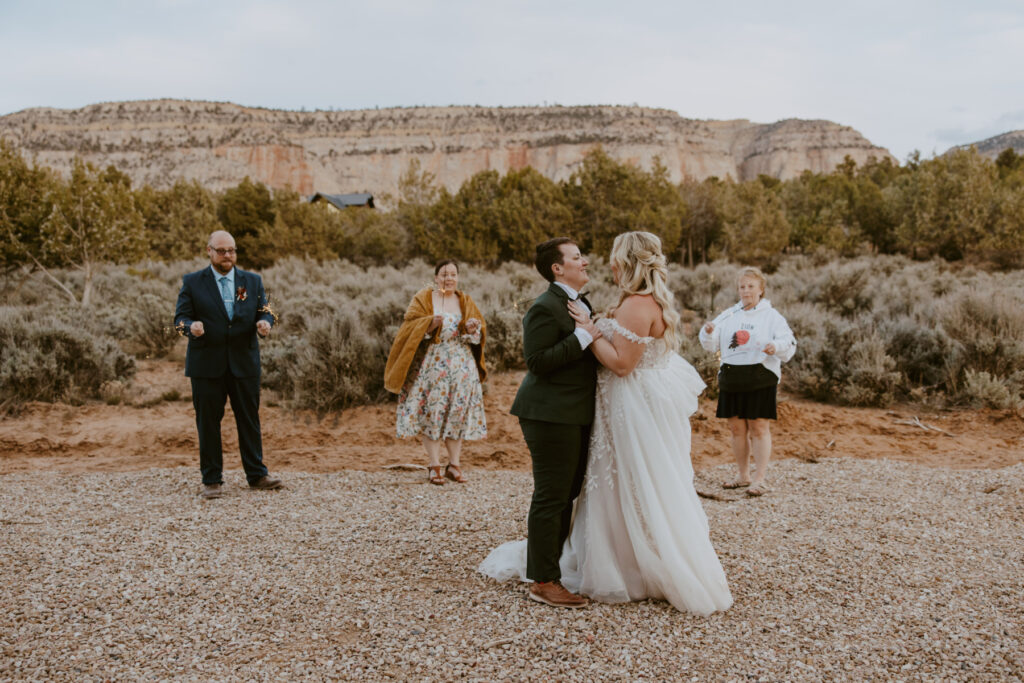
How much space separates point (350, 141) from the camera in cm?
9731

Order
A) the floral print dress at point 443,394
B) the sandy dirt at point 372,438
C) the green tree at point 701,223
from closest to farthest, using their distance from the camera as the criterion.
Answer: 1. the floral print dress at point 443,394
2. the sandy dirt at point 372,438
3. the green tree at point 701,223

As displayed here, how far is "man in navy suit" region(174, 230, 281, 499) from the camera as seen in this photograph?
5953 millimetres

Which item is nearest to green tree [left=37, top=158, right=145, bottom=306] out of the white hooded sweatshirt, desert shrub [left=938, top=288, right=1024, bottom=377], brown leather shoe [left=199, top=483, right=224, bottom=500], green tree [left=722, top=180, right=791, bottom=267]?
brown leather shoe [left=199, top=483, right=224, bottom=500]

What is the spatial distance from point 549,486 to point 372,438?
5289mm

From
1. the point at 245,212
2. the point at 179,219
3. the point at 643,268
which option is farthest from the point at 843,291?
the point at 245,212

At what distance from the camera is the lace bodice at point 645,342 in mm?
3564

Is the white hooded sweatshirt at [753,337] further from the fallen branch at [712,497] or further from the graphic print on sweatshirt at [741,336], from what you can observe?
the fallen branch at [712,497]

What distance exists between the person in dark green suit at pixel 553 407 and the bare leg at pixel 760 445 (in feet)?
9.75

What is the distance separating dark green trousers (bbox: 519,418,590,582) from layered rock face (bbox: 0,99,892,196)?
85.9m

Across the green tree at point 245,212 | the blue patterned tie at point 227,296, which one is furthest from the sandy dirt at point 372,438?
the green tree at point 245,212

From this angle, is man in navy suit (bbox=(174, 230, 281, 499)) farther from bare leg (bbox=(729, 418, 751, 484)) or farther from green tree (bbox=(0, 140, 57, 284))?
green tree (bbox=(0, 140, 57, 284))

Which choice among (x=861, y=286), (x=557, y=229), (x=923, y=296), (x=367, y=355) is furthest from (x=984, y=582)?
(x=557, y=229)

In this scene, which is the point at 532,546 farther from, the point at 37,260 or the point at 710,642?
the point at 37,260

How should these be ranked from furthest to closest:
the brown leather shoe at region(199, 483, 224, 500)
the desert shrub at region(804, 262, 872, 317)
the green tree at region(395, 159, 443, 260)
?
the green tree at region(395, 159, 443, 260) < the desert shrub at region(804, 262, 872, 317) < the brown leather shoe at region(199, 483, 224, 500)
